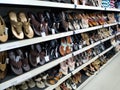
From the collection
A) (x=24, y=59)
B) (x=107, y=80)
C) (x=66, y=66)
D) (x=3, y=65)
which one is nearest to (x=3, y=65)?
(x=3, y=65)

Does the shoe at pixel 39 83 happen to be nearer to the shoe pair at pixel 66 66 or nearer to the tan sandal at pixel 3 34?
the shoe pair at pixel 66 66

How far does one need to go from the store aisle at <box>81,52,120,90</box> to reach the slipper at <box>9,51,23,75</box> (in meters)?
1.70

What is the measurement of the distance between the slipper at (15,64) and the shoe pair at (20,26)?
215 millimetres

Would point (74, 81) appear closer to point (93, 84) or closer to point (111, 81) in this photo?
point (93, 84)

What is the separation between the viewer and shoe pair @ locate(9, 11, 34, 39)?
80.4 inches

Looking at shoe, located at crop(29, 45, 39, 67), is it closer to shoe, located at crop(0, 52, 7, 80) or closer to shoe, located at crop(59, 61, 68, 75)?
shoe, located at crop(0, 52, 7, 80)

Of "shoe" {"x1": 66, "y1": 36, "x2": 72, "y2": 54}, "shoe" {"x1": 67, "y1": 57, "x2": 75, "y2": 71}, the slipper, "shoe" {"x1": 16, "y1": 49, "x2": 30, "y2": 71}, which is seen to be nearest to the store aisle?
"shoe" {"x1": 67, "y1": 57, "x2": 75, "y2": 71}

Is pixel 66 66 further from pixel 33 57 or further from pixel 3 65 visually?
pixel 3 65

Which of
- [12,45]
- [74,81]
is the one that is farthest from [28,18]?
[74,81]

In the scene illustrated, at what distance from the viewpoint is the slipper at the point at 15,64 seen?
2021mm

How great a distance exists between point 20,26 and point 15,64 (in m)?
0.36

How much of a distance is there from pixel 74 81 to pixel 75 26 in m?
0.86

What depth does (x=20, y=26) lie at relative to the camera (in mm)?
2104

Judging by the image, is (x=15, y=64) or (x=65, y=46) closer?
(x=15, y=64)
